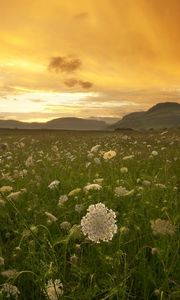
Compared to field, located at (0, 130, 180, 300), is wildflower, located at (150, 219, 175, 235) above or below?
above

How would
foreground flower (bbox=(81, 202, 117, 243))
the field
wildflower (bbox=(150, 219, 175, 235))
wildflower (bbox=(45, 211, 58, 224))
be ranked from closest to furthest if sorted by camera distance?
1. foreground flower (bbox=(81, 202, 117, 243))
2. the field
3. wildflower (bbox=(150, 219, 175, 235))
4. wildflower (bbox=(45, 211, 58, 224))

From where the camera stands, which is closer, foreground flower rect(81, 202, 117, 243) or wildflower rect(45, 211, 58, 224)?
foreground flower rect(81, 202, 117, 243)

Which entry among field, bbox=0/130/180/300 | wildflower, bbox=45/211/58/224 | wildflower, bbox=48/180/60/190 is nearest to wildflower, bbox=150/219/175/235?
field, bbox=0/130/180/300

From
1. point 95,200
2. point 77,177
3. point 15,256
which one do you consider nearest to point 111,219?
point 15,256

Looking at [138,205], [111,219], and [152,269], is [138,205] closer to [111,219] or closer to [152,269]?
[152,269]

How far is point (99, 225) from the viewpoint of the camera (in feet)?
10.6

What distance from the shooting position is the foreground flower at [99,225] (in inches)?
125

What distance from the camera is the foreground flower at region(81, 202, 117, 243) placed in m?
3.18

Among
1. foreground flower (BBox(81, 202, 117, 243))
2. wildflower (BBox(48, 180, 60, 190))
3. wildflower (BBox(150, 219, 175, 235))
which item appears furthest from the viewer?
wildflower (BBox(48, 180, 60, 190))

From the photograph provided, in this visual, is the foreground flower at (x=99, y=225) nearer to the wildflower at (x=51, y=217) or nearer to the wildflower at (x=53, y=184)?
the wildflower at (x=51, y=217)

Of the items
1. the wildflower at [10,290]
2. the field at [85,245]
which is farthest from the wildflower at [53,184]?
the wildflower at [10,290]

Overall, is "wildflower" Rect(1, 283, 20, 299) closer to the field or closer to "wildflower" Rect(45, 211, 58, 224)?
the field

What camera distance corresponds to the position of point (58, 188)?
8.13 meters

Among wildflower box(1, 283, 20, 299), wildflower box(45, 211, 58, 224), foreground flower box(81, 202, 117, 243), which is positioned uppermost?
foreground flower box(81, 202, 117, 243)
